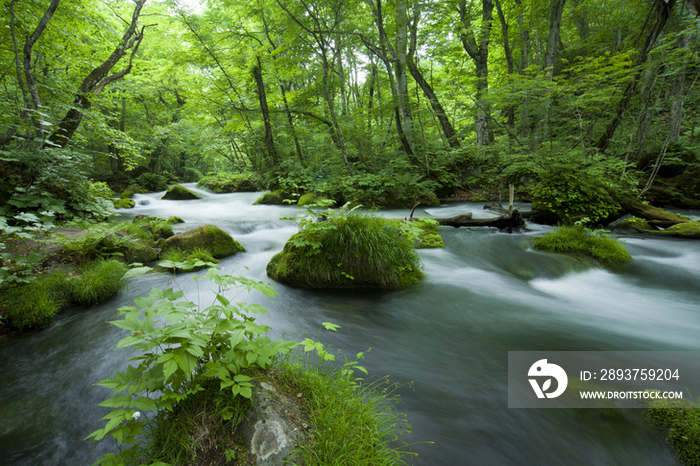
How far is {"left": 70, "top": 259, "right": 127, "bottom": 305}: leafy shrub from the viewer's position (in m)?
4.11

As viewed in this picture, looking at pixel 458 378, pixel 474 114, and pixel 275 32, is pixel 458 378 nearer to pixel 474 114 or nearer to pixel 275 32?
pixel 474 114

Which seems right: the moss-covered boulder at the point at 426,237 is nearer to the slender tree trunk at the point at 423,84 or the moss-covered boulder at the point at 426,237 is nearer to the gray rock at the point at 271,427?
the gray rock at the point at 271,427

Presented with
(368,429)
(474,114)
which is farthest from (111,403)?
(474,114)

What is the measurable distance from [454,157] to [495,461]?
40.9 feet

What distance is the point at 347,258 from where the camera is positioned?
468cm

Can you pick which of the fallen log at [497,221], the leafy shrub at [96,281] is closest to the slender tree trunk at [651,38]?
the fallen log at [497,221]

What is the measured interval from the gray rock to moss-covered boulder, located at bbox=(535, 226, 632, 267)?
620 centimetres

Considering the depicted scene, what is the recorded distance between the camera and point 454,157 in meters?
12.7

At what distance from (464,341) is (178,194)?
609 inches

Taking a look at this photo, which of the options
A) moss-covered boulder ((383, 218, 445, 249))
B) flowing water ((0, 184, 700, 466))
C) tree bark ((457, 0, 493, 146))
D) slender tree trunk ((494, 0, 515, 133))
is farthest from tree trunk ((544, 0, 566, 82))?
moss-covered boulder ((383, 218, 445, 249))

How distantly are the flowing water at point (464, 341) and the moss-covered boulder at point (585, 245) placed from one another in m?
0.27

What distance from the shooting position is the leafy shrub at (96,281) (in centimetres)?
411

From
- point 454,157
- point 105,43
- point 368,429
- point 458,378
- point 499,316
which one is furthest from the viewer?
point 454,157

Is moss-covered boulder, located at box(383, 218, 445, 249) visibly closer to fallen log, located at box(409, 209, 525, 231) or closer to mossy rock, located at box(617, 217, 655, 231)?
fallen log, located at box(409, 209, 525, 231)
